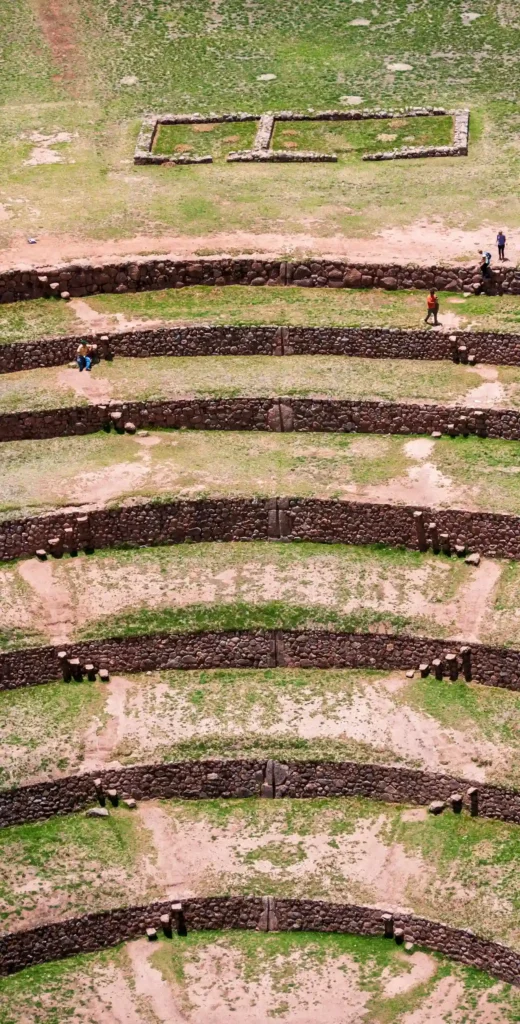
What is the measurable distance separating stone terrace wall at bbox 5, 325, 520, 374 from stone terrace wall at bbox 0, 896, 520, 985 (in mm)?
27835

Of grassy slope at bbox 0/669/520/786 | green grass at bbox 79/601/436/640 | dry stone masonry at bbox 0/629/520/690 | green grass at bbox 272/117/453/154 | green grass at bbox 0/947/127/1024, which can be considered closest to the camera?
green grass at bbox 0/947/127/1024

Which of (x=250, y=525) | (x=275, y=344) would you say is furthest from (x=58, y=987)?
(x=275, y=344)

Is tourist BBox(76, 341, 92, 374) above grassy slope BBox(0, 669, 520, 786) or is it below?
above

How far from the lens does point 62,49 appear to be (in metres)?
123

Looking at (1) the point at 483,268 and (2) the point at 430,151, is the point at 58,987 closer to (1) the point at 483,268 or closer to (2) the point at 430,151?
(1) the point at 483,268

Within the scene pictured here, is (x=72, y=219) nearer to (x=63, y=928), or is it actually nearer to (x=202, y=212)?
(x=202, y=212)

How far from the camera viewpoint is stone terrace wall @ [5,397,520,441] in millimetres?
93188

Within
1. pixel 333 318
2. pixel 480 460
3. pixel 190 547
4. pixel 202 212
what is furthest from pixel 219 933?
pixel 202 212

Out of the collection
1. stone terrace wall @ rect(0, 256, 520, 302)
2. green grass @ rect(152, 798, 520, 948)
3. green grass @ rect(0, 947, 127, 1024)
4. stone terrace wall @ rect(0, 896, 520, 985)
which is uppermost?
stone terrace wall @ rect(0, 256, 520, 302)

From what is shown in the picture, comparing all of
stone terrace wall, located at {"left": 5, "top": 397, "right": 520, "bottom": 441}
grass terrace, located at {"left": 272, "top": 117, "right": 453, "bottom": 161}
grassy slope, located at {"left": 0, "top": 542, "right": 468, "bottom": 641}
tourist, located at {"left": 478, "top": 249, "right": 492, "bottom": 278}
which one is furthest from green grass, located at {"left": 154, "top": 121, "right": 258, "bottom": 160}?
grassy slope, located at {"left": 0, "top": 542, "right": 468, "bottom": 641}

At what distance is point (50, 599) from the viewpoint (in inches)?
3391

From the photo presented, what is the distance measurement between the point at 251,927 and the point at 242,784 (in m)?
5.40

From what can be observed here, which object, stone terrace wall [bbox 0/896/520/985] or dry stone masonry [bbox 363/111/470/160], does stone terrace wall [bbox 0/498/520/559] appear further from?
dry stone masonry [bbox 363/111/470/160]

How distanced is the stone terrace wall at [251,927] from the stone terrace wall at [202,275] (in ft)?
107
